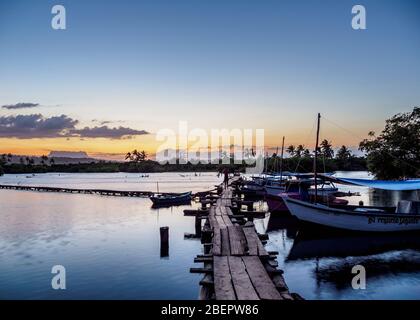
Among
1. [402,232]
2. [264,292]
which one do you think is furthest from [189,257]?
[402,232]

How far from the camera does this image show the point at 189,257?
21.8 meters

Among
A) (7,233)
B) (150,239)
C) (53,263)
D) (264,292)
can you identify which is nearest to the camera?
(264,292)

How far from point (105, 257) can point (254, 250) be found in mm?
11969

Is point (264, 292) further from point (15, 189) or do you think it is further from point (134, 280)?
point (15, 189)

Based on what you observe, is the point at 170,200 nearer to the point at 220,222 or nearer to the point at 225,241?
the point at 220,222

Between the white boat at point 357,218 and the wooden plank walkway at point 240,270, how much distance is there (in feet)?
31.1

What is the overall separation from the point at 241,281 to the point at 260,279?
590mm

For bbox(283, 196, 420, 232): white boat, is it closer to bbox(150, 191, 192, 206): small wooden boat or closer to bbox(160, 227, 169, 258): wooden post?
bbox(160, 227, 169, 258): wooden post

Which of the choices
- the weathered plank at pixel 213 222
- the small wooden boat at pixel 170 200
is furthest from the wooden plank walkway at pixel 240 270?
the small wooden boat at pixel 170 200

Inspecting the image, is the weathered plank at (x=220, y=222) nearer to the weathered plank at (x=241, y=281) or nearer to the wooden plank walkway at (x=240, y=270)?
the wooden plank walkway at (x=240, y=270)

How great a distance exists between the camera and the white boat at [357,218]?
25609 millimetres

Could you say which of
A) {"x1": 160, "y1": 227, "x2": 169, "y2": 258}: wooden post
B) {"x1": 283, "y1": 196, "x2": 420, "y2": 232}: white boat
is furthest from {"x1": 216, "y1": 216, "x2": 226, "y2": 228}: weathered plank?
{"x1": 283, "y1": 196, "x2": 420, "y2": 232}: white boat
